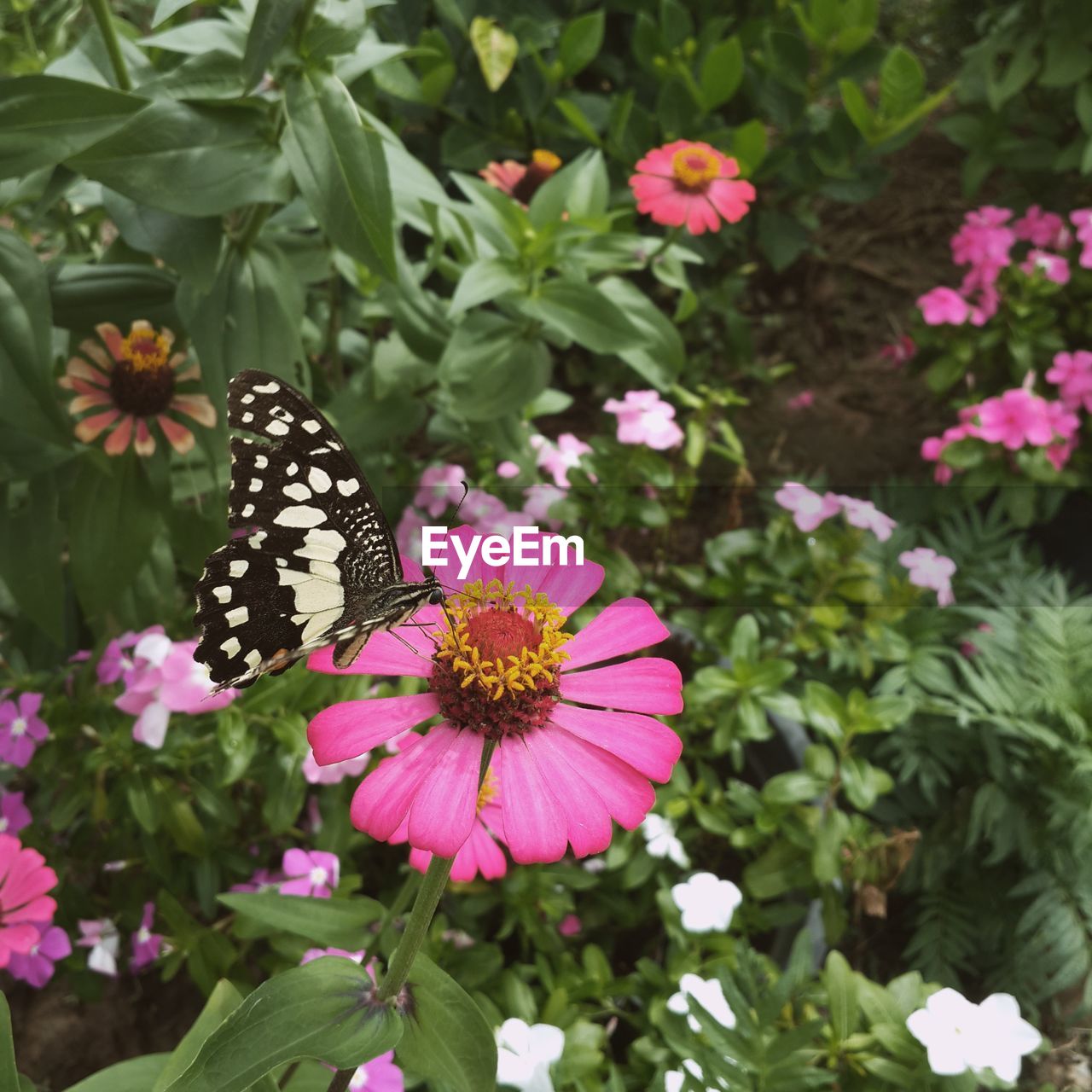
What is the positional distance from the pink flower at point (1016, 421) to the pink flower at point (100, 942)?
4.25ft

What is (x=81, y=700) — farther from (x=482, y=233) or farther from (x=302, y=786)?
(x=482, y=233)

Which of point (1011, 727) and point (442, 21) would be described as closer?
point (1011, 727)

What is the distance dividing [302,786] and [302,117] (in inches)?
20.8

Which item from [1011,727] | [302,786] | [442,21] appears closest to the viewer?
[302,786]

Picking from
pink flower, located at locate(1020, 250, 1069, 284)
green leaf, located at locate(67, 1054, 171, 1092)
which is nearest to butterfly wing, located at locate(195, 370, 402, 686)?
green leaf, located at locate(67, 1054, 171, 1092)

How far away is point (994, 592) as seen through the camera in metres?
1.20

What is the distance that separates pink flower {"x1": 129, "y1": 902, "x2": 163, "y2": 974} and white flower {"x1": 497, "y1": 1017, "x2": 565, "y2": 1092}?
1.09ft

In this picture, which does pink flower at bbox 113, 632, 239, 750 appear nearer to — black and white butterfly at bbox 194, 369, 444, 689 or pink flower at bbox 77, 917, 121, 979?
pink flower at bbox 77, 917, 121, 979

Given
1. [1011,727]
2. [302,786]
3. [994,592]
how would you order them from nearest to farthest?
1. [302,786]
2. [1011,727]
3. [994,592]

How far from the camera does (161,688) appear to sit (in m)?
0.74

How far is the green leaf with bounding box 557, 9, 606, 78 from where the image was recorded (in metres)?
1.51

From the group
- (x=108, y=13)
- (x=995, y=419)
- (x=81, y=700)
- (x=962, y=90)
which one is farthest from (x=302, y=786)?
(x=962, y=90)

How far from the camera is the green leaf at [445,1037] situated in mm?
419

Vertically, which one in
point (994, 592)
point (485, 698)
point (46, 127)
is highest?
point (46, 127)
